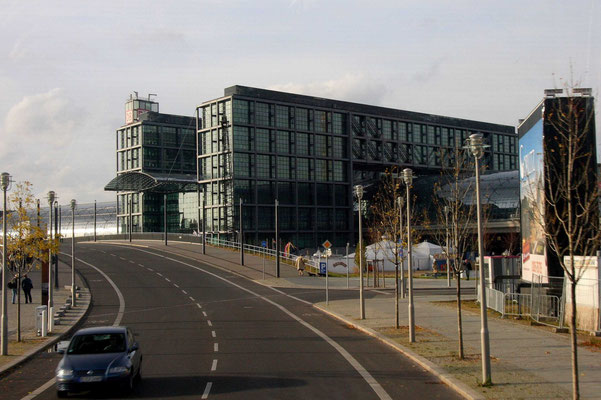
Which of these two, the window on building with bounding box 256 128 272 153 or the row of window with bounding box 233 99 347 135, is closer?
the row of window with bounding box 233 99 347 135

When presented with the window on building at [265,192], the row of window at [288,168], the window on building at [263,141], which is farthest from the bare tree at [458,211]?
the window on building at [263,141]

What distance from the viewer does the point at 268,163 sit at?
3942 inches

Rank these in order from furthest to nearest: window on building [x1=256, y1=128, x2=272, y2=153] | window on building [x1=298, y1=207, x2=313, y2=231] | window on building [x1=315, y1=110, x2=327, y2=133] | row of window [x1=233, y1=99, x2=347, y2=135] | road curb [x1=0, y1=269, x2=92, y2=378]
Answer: window on building [x1=315, y1=110, x2=327, y2=133] → window on building [x1=298, y1=207, x2=313, y2=231] → window on building [x1=256, y1=128, x2=272, y2=153] → row of window [x1=233, y1=99, x2=347, y2=135] → road curb [x1=0, y1=269, x2=92, y2=378]

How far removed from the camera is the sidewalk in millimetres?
13672

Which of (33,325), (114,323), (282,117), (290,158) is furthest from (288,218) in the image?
(33,325)

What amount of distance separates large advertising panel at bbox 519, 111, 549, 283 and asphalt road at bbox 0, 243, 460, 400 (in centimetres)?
868

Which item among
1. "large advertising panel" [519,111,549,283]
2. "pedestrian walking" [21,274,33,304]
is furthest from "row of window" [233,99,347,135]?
"large advertising panel" [519,111,549,283]

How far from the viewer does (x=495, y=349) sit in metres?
19.2

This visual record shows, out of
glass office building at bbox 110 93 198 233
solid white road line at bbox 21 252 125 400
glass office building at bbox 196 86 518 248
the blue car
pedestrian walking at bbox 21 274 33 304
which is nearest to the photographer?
the blue car

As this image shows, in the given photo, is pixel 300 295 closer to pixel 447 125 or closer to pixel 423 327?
pixel 423 327

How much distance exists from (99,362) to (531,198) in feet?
62.2

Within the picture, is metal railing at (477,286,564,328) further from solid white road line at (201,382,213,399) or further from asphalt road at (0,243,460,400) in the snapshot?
solid white road line at (201,382,213,399)

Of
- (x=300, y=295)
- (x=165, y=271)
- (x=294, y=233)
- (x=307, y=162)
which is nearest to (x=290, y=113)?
(x=307, y=162)

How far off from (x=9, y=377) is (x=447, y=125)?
4495 inches
